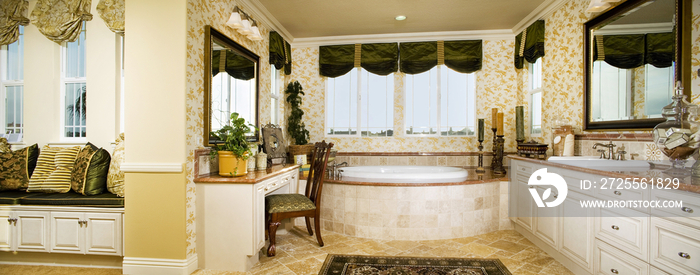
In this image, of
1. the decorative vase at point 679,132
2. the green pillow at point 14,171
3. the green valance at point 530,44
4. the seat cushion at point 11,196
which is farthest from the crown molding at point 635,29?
the green pillow at point 14,171

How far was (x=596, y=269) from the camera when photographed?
2.14 meters

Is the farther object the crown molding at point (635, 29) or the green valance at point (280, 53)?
the green valance at point (280, 53)

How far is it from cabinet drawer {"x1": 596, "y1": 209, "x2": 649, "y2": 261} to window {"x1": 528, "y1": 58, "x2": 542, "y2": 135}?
1993 millimetres

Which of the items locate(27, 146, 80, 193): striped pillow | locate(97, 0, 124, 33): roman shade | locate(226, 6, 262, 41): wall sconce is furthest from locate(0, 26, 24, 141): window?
locate(226, 6, 262, 41): wall sconce

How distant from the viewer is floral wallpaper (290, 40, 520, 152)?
4.39m

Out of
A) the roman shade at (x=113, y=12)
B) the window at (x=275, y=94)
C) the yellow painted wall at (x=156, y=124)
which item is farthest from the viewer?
the window at (x=275, y=94)

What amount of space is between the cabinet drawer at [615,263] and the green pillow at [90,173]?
3778 millimetres

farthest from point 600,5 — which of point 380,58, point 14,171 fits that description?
point 14,171

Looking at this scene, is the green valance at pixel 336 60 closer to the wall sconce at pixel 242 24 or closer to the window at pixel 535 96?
the wall sconce at pixel 242 24

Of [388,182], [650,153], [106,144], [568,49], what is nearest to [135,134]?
→ [106,144]

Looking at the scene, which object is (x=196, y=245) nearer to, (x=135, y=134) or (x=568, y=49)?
(x=135, y=134)

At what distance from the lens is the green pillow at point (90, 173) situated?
2.59 m

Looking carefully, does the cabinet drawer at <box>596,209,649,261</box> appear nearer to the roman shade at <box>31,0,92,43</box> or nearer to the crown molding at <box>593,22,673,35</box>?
the crown molding at <box>593,22,673,35</box>

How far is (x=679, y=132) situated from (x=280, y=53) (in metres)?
3.79
